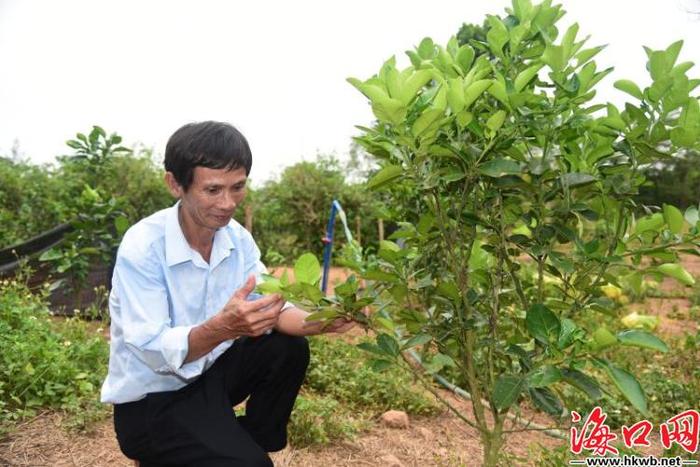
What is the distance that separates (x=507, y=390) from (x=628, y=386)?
11.4 inches

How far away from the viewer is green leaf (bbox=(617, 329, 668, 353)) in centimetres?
140

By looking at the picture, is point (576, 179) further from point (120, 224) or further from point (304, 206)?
point (304, 206)

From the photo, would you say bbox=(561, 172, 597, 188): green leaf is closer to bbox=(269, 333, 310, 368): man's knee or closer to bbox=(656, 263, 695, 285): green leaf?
bbox=(656, 263, 695, 285): green leaf

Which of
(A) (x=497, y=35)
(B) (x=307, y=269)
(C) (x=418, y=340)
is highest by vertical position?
(A) (x=497, y=35)

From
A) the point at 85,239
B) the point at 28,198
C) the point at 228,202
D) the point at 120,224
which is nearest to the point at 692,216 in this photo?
the point at 228,202

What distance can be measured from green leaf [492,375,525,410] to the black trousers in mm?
857

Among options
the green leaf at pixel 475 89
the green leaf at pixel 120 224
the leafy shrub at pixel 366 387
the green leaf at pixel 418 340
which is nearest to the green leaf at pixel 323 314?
the green leaf at pixel 418 340

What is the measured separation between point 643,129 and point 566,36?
0.32m

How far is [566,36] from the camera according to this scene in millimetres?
1606

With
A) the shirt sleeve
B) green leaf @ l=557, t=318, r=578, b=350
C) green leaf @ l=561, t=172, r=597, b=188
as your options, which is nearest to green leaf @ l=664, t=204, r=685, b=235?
green leaf @ l=561, t=172, r=597, b=188

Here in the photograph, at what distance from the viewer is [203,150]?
6.77 ft

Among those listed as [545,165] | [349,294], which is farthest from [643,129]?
[349,294]

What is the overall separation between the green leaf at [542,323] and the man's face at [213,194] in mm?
1091

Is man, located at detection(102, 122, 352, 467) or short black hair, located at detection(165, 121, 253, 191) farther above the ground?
short black hair, located at detection(165, 121, 253, 191)
